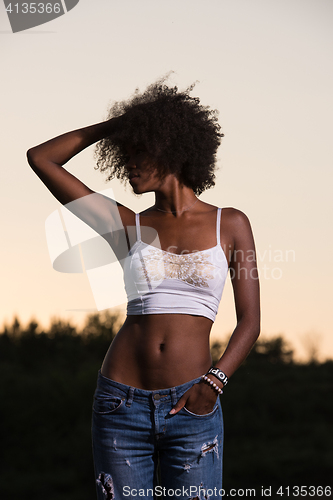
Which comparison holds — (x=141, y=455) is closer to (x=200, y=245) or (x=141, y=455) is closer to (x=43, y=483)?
(x=200, y=245)

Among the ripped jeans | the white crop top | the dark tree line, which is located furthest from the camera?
the dark tree line

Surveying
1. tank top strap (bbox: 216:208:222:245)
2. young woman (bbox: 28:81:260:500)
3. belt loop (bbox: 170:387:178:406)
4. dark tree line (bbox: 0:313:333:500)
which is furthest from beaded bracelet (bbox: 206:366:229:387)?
dark tree line (bbox: 0:313:333:500)

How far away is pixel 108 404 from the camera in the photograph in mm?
1845

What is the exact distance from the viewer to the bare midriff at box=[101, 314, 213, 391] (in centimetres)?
185

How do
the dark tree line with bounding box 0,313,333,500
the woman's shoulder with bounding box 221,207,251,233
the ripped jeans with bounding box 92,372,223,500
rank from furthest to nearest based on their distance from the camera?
the dark tree line with bounding box 0,313,333,500, the woman's shoulder with bounding box 221,207,251,233, the ripped jeans with bounding box 92,372,223,500

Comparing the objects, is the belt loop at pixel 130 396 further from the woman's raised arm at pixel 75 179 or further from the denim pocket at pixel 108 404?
the woman's raised arm at pixel 75 179

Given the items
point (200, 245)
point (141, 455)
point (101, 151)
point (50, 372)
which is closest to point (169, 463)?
point (141, 455)

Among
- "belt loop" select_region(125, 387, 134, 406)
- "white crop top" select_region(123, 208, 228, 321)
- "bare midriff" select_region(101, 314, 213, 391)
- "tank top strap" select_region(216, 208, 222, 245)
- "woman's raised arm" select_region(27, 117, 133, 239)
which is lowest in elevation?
"belt loop" select_region(125, 387, 134, 406)

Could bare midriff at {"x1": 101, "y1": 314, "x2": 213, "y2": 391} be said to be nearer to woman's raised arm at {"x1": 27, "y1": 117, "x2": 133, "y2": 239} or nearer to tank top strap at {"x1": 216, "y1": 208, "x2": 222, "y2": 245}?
tank top strap at {"x1": 216, "y1": 208, "x2": 222, "y2": 245}

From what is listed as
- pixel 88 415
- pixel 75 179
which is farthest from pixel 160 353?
pixel 88 415

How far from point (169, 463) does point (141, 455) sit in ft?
0.35

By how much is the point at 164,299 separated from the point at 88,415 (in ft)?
56.6

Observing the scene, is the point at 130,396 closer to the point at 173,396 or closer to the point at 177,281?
the point at 173,396

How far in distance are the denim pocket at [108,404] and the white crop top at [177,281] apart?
0.33 meters
